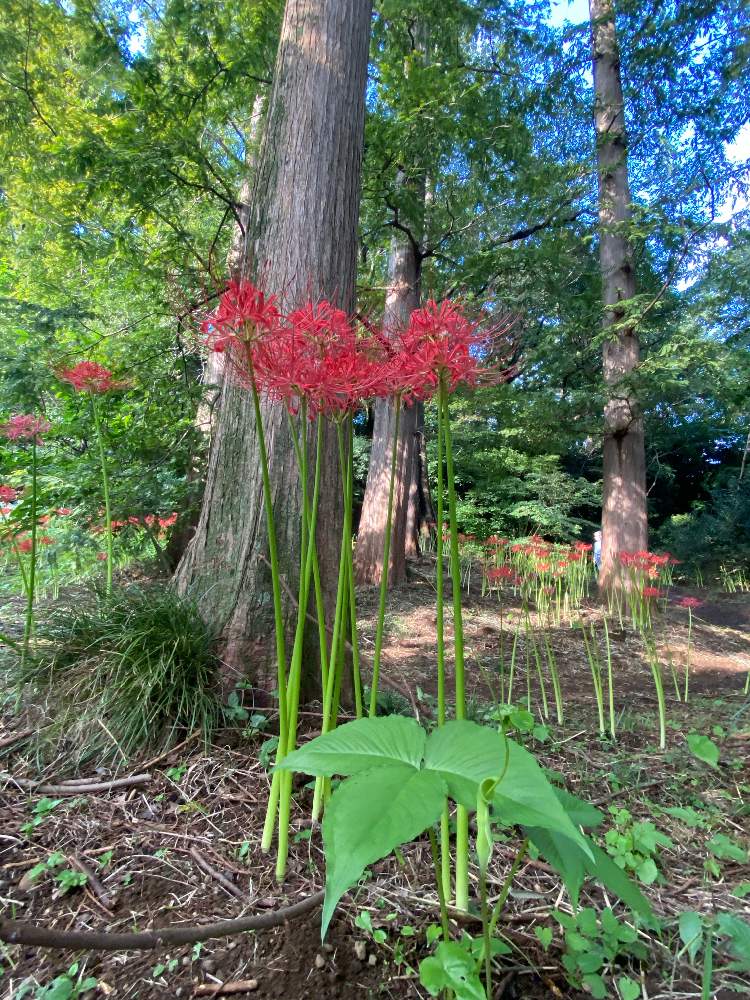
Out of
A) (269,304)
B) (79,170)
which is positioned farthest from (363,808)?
(79,170)

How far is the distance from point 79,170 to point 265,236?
2029 mm

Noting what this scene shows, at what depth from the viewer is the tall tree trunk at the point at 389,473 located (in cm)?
598

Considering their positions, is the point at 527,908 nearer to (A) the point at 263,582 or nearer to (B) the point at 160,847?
(B) the point at 160,847

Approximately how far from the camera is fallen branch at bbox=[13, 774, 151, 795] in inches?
61.0

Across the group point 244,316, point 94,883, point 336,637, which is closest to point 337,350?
point 244,316

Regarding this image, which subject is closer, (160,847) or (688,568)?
(160,847)

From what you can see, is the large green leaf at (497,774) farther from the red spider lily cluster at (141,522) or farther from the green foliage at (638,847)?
the red spider lily cluster at (141,522)

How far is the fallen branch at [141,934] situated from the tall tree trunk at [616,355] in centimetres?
561

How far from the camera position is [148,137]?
3.38 meters

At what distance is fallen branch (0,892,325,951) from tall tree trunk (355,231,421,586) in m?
4.75

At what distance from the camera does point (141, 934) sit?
2.85 ft

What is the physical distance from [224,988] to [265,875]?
30 cm

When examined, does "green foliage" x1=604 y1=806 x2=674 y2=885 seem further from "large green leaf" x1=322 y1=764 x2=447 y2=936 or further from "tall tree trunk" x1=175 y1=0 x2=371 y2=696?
"tall tree trunk" x1=175 y1=0 x2=371 y2=696

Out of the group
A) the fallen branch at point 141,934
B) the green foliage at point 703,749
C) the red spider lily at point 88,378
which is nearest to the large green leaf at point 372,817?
the fallen branch at point 141,934
